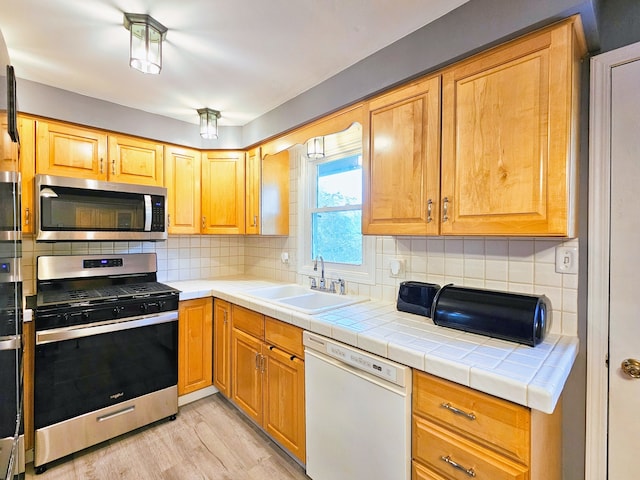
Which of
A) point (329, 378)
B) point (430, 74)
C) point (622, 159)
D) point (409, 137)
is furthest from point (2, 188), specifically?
point (622, 159)

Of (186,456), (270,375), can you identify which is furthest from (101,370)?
(270,375)

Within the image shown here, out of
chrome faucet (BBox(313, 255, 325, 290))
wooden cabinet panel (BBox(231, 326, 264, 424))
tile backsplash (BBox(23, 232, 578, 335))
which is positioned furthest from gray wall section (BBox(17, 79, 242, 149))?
wooden cabinet panel (BBox(231, 326, 264, 424))

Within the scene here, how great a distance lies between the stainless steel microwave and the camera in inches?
78.8

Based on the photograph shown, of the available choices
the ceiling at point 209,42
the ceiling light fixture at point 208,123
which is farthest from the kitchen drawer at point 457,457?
the ceiling light fixture at point 208,123

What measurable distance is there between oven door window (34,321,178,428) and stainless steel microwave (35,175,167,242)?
0.69 meters

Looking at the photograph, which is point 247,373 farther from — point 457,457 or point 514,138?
point 514,138

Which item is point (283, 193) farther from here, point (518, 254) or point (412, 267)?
point (518, 254)

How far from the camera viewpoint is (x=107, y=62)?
5.85 ft

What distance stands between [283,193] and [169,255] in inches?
46.0

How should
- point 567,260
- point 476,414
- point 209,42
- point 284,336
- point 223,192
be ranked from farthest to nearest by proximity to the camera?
1. point 223,192
2. point 284,336
3. point 209,42
4. point 567,260
5. point 476,414

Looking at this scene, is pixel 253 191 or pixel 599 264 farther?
pixel 253 191

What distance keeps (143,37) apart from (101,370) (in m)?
1.88

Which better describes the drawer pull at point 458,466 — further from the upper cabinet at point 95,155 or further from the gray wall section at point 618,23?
the upper cabinet at point 95,155

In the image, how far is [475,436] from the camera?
108 cm
